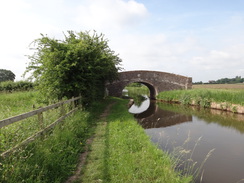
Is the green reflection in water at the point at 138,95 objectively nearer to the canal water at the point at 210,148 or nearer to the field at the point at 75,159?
the canal water at the point at 210,148

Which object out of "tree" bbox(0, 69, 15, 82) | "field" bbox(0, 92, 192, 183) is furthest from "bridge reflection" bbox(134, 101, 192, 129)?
"tree" bbox(0, 69, 15, 82)

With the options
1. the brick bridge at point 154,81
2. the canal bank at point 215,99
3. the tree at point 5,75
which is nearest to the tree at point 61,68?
the canal bank at point 215,99

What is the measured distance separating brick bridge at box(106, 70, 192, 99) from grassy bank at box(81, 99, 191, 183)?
60.7 ft

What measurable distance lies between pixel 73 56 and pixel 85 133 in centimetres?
441

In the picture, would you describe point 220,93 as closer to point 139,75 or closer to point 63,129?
point 139,75

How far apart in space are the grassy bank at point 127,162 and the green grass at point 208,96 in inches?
452

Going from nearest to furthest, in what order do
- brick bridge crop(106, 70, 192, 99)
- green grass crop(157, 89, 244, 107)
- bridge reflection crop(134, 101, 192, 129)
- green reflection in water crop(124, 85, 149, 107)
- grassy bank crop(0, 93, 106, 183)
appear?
1. grassy bank crop(0, 93, 106, 183)
2. bridge reflection crop(134, 101, 192, 129)
3. green grass crop(157, 89, 244, 107)
4. green reflection in water crop(124, 85, 149, 107)
5. brick bridge crop(106, 70, 192, 99)

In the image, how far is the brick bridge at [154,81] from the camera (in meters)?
24.4

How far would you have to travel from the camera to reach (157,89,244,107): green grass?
541 inches

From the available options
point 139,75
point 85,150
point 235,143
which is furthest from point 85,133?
point 139,75

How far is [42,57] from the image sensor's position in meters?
8.93

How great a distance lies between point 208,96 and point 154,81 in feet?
34.1

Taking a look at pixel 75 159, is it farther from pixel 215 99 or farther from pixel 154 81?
pixel 154 81

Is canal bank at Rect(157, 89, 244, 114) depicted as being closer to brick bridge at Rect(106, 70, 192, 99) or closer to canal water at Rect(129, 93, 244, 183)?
canal water at Rect(129, 93, 244, 183)
